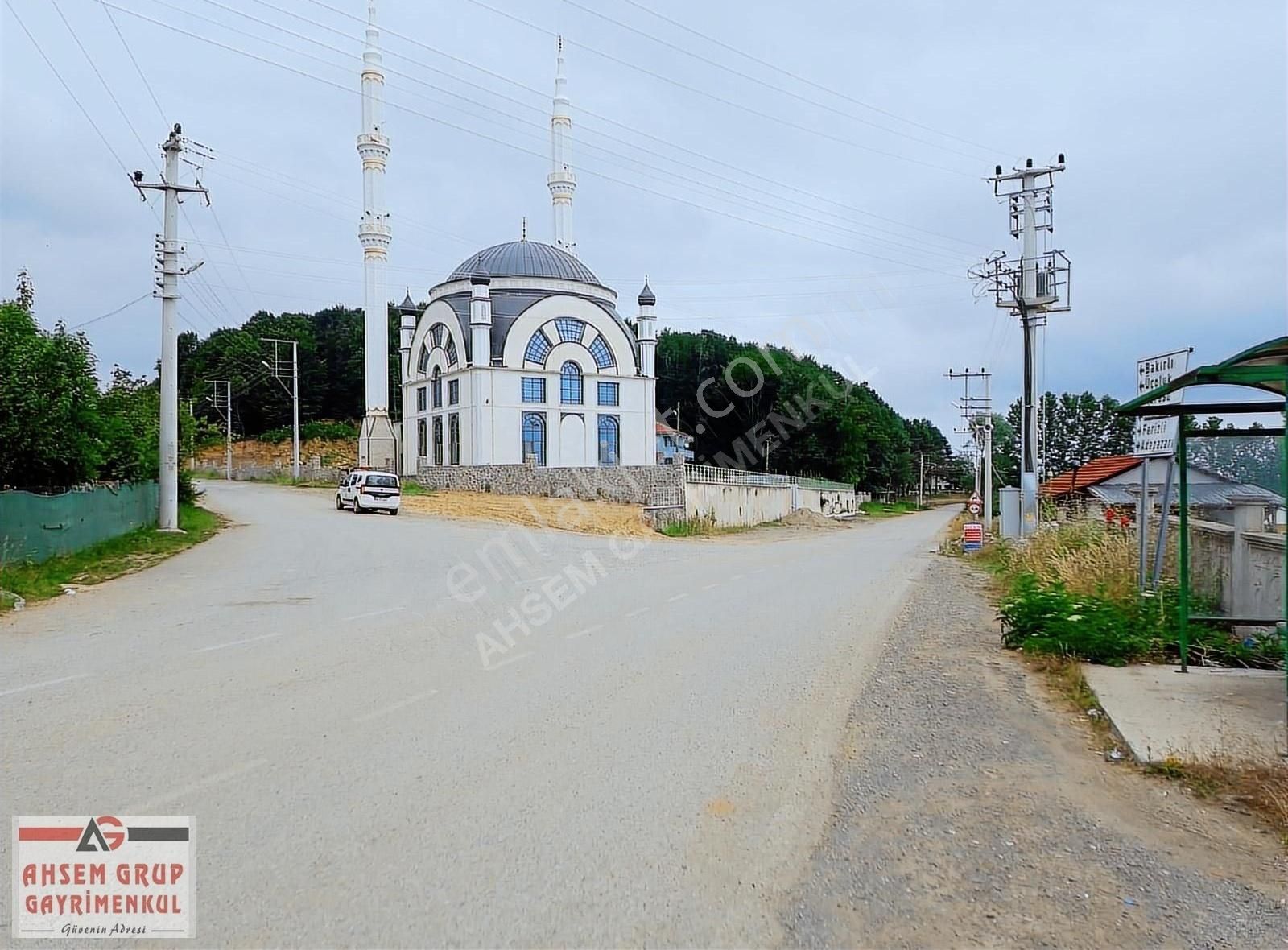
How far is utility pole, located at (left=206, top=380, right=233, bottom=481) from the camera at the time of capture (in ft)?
238

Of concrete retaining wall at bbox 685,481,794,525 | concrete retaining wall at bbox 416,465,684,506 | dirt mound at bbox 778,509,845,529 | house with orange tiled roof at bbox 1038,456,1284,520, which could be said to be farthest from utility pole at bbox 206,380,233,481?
house with orange tiled roof at bbox 1038,456,1284,520

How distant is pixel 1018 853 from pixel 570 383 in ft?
181

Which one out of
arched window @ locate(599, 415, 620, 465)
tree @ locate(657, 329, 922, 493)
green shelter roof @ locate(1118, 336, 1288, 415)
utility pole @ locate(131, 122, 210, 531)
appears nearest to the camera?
green shelter roof @ locate(1118, 336, 1288, 415)

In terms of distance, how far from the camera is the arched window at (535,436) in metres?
56.9

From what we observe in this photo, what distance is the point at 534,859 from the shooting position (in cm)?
447

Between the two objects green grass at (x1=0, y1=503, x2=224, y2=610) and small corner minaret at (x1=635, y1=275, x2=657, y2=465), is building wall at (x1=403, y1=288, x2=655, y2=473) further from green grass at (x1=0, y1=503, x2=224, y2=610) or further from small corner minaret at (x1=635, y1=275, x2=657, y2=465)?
green grass at (x1=0, y1=503, x2=224, y2=610)

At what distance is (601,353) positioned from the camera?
6012 cm

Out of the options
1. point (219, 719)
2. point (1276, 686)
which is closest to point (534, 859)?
point (219, 719)

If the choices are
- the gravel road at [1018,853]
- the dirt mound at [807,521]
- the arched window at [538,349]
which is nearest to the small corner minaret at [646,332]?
the arched window at [538,349]

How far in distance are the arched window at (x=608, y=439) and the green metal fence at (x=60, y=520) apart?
125 feet

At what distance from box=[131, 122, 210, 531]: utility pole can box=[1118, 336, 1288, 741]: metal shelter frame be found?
74.5 ft

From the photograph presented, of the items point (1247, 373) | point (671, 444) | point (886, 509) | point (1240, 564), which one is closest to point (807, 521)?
point (671, 444)

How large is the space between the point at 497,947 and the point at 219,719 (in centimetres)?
408

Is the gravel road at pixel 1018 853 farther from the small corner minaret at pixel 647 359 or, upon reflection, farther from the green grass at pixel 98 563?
the small corner minaret at pixel 647 359
